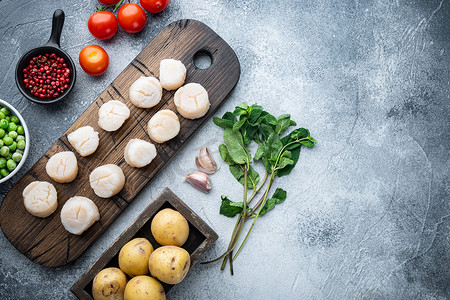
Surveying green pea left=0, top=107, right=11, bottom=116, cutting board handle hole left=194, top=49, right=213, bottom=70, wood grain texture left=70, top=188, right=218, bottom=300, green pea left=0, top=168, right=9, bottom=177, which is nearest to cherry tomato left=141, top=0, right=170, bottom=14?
cutting board handle hole left=194, top=49, right=213, bottom=70

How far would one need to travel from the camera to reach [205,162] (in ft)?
6.95

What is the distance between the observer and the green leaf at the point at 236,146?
2.10 meters

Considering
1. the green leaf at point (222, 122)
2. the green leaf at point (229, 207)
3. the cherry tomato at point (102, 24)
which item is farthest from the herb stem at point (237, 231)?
the cherry tomato at point (102, 24)

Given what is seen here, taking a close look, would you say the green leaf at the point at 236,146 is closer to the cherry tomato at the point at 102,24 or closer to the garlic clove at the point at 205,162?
the garlic clove at the point at 205,162

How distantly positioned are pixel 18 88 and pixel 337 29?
1.79m

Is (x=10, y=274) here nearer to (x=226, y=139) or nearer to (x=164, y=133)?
(x=164, y=133)

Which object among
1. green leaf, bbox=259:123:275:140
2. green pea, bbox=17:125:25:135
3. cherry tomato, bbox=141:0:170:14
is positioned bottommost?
green pea, bbox=17:125:25:135

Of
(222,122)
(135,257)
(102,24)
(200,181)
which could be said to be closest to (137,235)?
(135,257)

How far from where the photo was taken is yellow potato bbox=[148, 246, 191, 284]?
1.64 metres

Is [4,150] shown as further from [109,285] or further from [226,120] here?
[226,120]

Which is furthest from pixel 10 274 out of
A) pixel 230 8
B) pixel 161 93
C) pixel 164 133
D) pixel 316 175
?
pixel 230 8

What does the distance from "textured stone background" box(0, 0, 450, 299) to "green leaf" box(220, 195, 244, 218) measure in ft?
0.18

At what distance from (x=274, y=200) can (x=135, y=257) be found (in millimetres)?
799

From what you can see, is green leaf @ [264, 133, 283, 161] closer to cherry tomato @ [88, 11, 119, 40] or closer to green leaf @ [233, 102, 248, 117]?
green leaf @ [233, 102, 248, 117]
